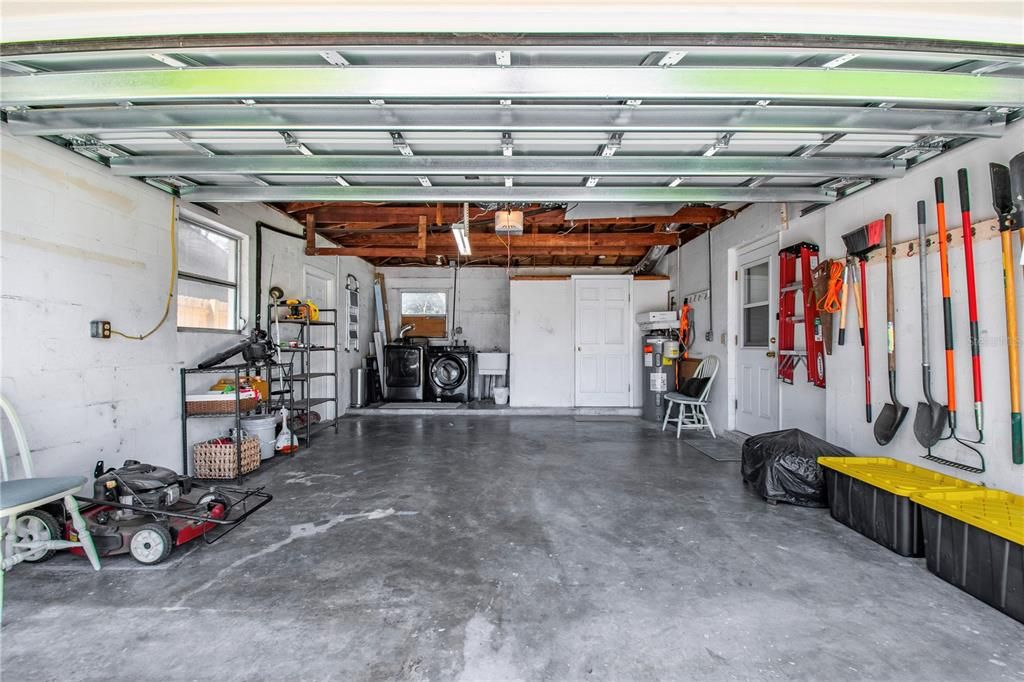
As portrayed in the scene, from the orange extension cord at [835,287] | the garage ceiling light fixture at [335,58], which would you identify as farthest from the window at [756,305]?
the garage ceiling light fixture at [335,58]

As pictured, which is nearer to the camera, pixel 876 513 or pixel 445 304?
pixel 876 513

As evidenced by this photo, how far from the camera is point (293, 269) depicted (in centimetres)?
545

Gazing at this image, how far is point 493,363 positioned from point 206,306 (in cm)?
489

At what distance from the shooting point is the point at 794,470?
305cm

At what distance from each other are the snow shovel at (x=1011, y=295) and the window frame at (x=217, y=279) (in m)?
5.58

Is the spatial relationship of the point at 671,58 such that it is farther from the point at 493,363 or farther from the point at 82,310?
the point at 493,363

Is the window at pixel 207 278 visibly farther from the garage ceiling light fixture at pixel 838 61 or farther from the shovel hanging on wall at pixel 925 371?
the shovel hanging on wall at pixel 925 371

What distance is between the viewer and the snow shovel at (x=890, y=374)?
2.87m

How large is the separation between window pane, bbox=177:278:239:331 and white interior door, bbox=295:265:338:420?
5.12 feet

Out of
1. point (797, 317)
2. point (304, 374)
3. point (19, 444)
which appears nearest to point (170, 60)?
point (19, 444)

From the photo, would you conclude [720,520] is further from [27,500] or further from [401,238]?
[401,238]

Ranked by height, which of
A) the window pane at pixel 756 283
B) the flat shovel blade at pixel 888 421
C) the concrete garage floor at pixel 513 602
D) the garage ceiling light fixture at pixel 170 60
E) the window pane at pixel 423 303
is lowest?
the concrete garage floor at pixel 513 602

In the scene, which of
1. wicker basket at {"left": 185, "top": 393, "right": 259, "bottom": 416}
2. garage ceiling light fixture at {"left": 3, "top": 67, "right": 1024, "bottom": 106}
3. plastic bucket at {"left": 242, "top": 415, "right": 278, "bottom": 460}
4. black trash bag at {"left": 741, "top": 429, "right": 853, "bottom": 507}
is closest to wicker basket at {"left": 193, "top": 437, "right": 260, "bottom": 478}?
wicker basket at {"left": 185, "top": 393, "right": 259, "bottom": 416}

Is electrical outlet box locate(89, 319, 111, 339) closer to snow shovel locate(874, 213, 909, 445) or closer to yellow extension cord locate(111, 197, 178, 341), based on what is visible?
yellow extension cord locate(111, 197, 178, 341)
